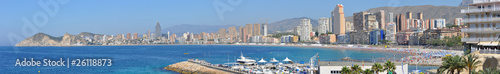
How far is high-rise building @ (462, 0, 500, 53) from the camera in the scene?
21969mm

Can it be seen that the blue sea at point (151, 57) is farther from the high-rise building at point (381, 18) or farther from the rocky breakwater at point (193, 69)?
the high-rise building at point (381, 18)

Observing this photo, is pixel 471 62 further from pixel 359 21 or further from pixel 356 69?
pixel 359 21

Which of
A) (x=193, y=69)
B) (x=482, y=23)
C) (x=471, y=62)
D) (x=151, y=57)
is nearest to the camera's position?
(x=471, y=62)

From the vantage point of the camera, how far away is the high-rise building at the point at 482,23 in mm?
21969

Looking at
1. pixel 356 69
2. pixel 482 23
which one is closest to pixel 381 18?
pixel 482 23

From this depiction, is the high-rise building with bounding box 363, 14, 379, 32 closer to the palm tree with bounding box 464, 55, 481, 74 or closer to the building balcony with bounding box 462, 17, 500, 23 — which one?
the building balcony with bounding box 462, 17, 500, 23

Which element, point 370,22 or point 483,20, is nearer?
point 483,20

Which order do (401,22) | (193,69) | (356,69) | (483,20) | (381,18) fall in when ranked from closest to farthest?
(483,20) < (356,69) < (193,69) < (401,22) < (381,18)

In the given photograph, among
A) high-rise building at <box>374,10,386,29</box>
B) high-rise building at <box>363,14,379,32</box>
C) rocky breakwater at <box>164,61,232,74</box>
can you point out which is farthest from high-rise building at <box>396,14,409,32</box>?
rocky breakwater at <box>164,61,232,74</box>

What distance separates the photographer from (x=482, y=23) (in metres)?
22.6

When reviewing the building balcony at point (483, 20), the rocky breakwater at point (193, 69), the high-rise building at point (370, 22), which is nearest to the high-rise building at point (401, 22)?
the high-rise building at point (370, 22)

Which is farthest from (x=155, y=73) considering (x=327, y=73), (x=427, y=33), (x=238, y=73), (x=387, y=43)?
(x=387, y=43)

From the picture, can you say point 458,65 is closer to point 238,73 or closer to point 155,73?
point 238,73

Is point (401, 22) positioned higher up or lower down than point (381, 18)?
lower down
